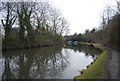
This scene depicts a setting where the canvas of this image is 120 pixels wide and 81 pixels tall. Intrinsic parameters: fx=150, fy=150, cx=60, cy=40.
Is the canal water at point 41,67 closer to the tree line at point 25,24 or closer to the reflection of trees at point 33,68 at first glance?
the reflection of trees at point 33,68

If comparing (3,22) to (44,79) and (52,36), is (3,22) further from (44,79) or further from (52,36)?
(52,36)

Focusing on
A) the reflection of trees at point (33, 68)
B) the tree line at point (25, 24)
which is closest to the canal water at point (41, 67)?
the reflection of trees at point (33, 68)

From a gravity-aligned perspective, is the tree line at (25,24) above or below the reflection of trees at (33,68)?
above

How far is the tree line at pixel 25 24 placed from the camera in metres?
26.2

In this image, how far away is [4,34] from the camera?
2609cm

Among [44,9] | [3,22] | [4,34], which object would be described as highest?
[44,9]

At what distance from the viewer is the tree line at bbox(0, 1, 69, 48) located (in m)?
26.2

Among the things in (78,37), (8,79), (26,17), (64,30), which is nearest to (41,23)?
(26,17)

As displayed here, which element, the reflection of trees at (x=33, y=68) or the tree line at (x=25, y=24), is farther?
the tree line at (x=25, y=24)

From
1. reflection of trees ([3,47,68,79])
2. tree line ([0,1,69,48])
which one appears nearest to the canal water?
reflection of trees ([3,47,68,79])

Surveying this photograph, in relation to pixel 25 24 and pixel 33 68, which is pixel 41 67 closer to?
pixel 33 68

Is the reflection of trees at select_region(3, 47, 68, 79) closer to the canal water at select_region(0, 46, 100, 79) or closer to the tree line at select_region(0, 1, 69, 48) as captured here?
the canal water at select_region(0, 46, 100, 79)

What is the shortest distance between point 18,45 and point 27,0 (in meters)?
9.71

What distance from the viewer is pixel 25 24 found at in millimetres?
30172
